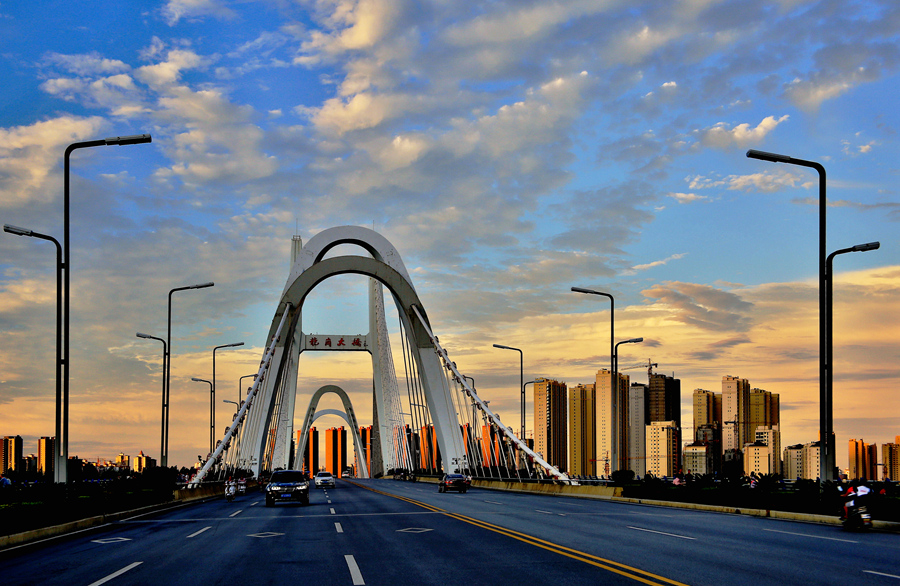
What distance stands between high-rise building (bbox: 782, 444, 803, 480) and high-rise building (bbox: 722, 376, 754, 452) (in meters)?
4.77

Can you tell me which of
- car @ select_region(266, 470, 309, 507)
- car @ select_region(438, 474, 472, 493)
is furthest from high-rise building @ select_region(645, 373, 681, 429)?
car @ select_region(266, 470, 309, 507)

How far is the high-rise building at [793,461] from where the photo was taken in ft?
308

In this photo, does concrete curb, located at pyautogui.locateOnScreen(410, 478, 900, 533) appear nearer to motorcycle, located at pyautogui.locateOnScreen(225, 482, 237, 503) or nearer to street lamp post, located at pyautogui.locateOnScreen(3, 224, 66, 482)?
motorcycle, located at pyautogui.locateOnScreen(225, 482, 237, 503)

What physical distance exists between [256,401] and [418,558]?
54213 mm

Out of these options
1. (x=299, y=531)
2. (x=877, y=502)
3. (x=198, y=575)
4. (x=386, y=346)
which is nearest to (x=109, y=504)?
(x=299, y=531)

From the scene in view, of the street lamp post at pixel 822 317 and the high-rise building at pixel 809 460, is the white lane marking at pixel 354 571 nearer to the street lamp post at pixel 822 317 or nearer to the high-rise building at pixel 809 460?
the street lamp post at pixel 822 317

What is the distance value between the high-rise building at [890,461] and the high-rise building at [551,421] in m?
36.9

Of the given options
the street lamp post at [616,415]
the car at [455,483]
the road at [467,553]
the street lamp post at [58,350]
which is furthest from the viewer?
the car at [455,483]

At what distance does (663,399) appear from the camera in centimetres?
12581

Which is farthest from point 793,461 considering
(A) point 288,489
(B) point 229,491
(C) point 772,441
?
(A) point 288,489

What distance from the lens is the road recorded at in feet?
37.4

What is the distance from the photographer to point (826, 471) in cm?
2319

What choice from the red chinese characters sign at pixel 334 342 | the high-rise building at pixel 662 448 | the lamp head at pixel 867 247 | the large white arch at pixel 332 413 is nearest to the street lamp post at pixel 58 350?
the lamp head at pixel 867 247

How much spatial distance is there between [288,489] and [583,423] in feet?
271
